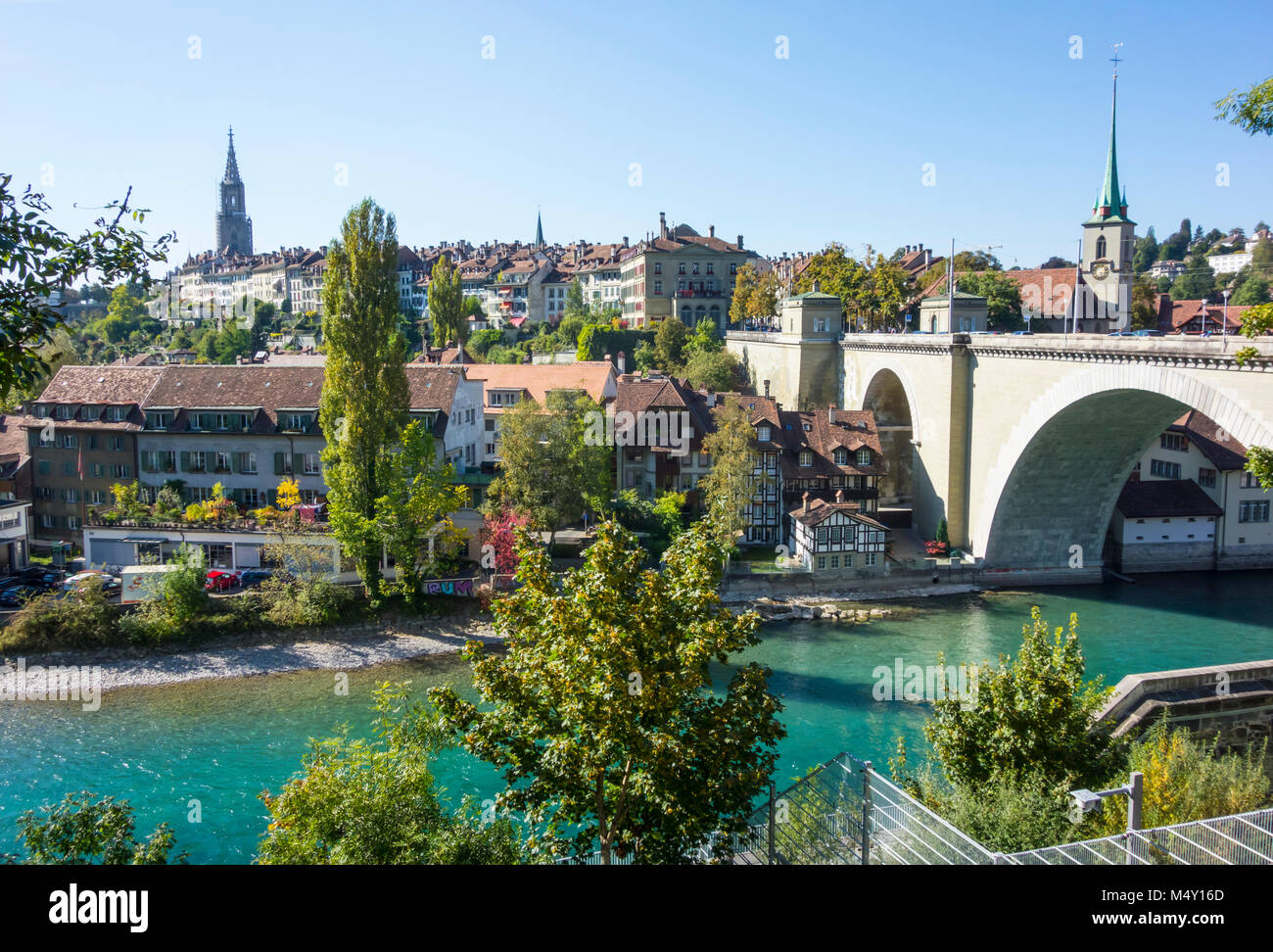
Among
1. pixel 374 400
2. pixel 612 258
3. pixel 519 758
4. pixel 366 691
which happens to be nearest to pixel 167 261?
pixel 519 758

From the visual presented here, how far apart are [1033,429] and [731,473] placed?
25.0 ft

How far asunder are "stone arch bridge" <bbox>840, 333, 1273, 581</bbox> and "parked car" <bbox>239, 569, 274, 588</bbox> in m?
18.7

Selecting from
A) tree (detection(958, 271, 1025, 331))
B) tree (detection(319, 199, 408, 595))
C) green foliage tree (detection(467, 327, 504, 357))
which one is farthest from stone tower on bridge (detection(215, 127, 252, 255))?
tree (detection(319, 199, 408, 595))

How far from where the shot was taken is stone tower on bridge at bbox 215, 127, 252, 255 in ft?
372

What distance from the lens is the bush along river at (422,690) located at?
49.0 feet

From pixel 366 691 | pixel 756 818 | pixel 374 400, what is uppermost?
pixel 374 400

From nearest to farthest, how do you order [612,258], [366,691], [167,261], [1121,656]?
1. [167,261]
2. [366,691]
3. [1121,656]
4. [612,258]

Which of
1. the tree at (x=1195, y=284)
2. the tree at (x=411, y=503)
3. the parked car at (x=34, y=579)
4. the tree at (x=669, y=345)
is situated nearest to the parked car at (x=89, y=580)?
the parked car at (x=34, y=579)

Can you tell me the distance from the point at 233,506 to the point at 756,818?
20.0 meters

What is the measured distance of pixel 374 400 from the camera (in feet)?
73.9

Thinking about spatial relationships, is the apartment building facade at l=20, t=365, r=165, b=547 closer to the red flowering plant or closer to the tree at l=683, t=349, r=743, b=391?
the red flowering plant

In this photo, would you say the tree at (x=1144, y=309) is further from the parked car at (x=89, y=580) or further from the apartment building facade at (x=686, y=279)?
the parked car at (x=89, y=580)

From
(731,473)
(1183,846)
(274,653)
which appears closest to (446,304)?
(731,473)
